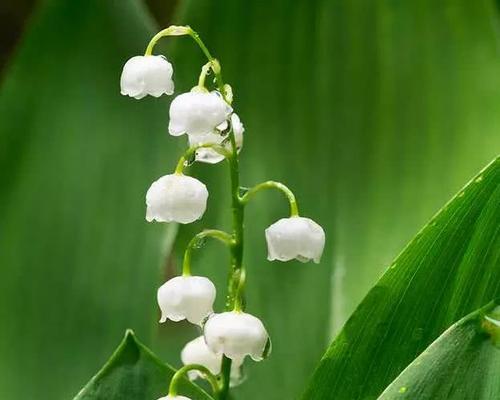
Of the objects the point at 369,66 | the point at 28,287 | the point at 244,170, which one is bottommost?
the point at 28,287

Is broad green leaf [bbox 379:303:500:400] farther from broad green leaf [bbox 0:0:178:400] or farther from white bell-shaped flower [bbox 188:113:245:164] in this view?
broad green leaf [bbox 0:0:178:400]

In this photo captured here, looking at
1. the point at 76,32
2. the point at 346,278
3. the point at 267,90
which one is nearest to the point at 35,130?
the point at 76,32

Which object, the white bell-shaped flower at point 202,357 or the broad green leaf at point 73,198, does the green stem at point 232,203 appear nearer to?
the white bell-shaped flower at point 202,357

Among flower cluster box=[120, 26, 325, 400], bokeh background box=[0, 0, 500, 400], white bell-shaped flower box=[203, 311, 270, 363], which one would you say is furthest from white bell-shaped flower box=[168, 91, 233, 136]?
bokeh background box=[0, 0, 500, 400]

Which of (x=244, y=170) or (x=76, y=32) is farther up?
(x=76, y=32)

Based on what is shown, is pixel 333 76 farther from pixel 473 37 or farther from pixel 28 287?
pixel 28 287

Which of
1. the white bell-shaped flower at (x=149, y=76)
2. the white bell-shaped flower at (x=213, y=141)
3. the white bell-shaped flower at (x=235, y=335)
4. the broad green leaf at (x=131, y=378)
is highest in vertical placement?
the white bell-shaped flower at (x=149, y=76)

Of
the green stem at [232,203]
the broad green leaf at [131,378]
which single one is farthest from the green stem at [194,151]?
the broad green leaf at [131,378]

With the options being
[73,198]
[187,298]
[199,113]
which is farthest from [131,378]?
[73,198]
